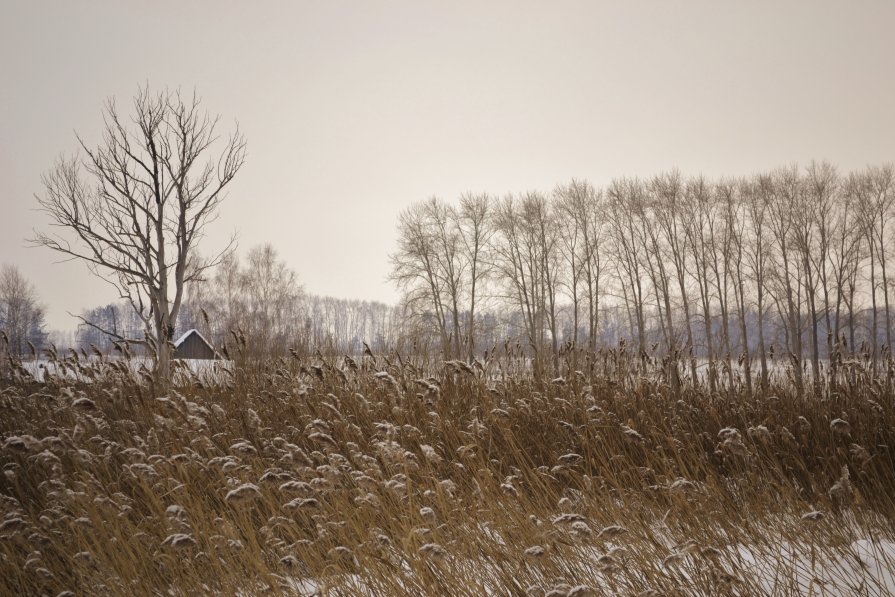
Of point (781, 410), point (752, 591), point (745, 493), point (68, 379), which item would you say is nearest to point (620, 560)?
point (752, 591)

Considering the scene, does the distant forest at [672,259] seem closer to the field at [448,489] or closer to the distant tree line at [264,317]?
the distant tree line at [264,317]

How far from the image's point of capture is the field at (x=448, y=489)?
99.4 inches

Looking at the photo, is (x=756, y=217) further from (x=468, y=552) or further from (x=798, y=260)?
(x=468, y=552)

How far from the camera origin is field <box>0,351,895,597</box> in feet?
8.29

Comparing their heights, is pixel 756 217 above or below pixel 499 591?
above

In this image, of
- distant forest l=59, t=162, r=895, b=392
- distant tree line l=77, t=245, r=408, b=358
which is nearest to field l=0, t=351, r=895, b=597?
distant tree line l=77, t=245, r=408, b=358

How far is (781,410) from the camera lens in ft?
18.0

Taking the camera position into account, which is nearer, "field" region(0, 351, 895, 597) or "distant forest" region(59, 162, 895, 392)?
"field" region(0, 351, 895, 597)

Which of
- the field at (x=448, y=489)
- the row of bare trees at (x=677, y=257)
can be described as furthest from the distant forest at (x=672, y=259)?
the field at (x=448, y=489)

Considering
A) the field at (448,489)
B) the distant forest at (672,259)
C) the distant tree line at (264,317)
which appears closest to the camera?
the field at (448,489)

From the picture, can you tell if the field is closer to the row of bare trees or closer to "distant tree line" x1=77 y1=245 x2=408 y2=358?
"distant tree line" x1=77 y1=245 x2=408 y2=358

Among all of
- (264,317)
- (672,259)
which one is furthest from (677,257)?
(264,317)

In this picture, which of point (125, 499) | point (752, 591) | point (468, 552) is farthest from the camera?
point (125, 499)

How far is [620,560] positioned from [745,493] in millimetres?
1556
